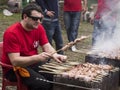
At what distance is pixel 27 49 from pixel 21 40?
19cm

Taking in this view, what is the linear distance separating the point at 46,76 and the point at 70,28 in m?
4.37

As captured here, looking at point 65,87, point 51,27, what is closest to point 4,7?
point 51,27

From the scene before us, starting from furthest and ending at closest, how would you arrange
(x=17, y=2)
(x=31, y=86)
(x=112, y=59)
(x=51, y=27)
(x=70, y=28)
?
(x=17, y=2) < (x=70, y=28) < (x=51, y=27) < (x=112, y=59) < (x=31, y=86)

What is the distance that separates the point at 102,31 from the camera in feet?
25.6

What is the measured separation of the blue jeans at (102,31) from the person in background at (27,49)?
2.92 m

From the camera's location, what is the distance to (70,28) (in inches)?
361

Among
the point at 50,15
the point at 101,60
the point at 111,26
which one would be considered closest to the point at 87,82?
the point at 101,60

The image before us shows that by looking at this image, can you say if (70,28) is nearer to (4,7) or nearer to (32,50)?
(32,50)

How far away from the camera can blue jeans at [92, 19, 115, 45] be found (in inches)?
300

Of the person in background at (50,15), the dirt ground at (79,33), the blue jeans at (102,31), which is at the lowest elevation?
the dirt ground at (79,33)

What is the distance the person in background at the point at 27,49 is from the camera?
4.45m

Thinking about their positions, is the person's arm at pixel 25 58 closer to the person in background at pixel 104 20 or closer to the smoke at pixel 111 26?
the smoke at pixel 111 26

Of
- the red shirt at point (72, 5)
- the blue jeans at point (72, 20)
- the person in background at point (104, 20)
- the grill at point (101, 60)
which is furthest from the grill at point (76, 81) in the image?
the red shirt at point (72, 5)

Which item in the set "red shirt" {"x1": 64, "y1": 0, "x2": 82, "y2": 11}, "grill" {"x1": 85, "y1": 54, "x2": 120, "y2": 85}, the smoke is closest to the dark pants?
"grill" {"x1": 85, "y1": 54, "x2": 120, "y2": 85}
